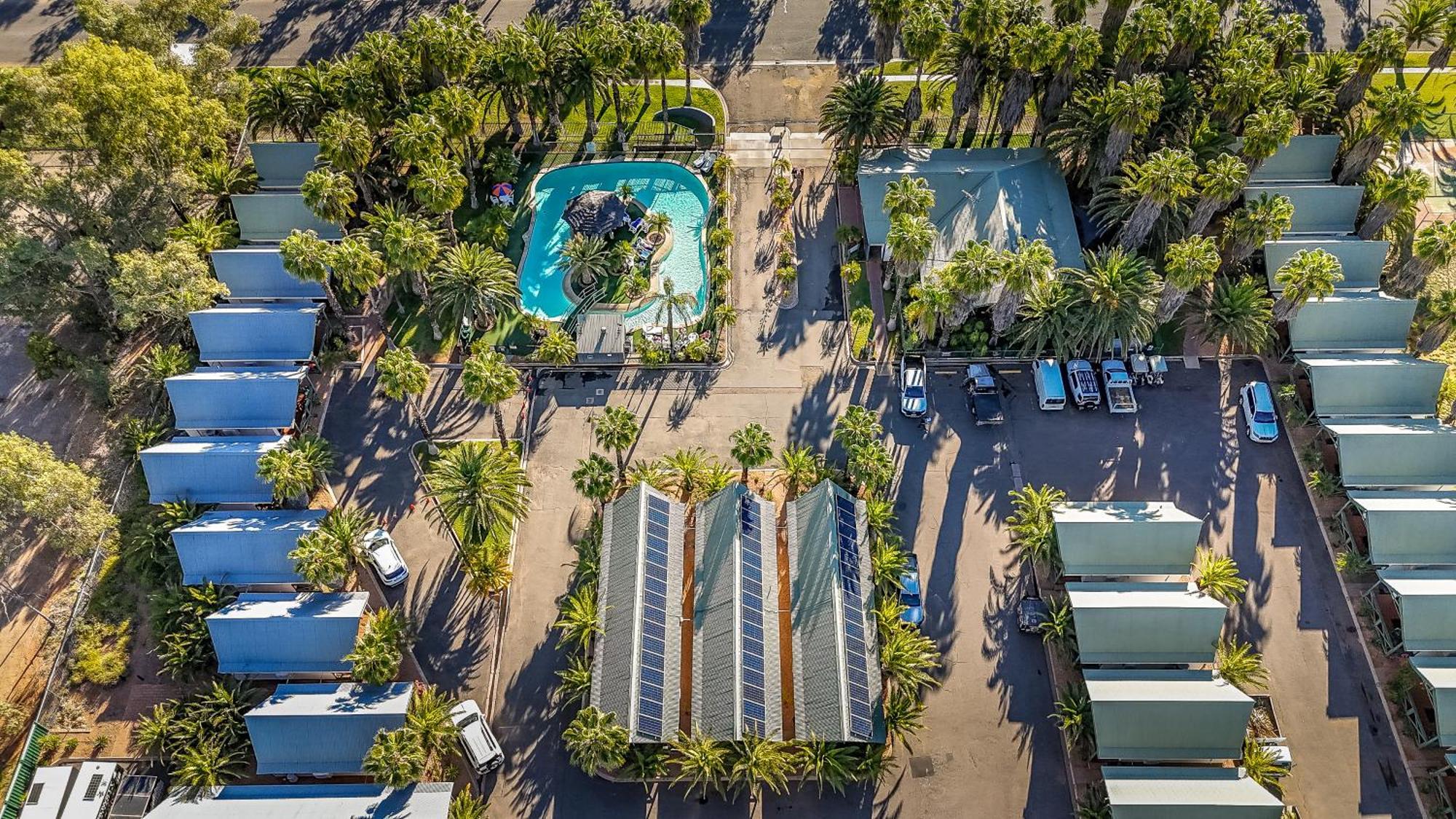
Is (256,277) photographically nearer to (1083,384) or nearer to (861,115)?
(861,115)

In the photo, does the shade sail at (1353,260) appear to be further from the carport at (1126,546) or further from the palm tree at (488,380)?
the palm tree at (488,380)

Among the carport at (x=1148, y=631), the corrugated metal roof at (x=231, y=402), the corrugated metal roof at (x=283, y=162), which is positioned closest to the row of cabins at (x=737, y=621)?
the carport at (x=1148, y=631)

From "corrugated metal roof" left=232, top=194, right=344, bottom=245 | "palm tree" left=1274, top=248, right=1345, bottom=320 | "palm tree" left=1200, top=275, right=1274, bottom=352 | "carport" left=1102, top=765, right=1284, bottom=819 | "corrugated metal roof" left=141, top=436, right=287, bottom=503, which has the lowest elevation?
"carport" left=1102, top=765, right=1284, bottom=819

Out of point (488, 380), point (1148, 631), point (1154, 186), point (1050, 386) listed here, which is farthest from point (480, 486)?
point (1154, 186)

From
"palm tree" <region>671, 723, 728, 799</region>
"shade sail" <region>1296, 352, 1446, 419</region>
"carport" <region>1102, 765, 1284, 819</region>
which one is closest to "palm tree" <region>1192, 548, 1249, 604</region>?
"carport" <region>1102, 765, 1284, 819</region>

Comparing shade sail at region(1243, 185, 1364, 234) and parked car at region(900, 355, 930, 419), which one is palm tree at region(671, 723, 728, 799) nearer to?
parked car at region(900, 355, 930, 419)
